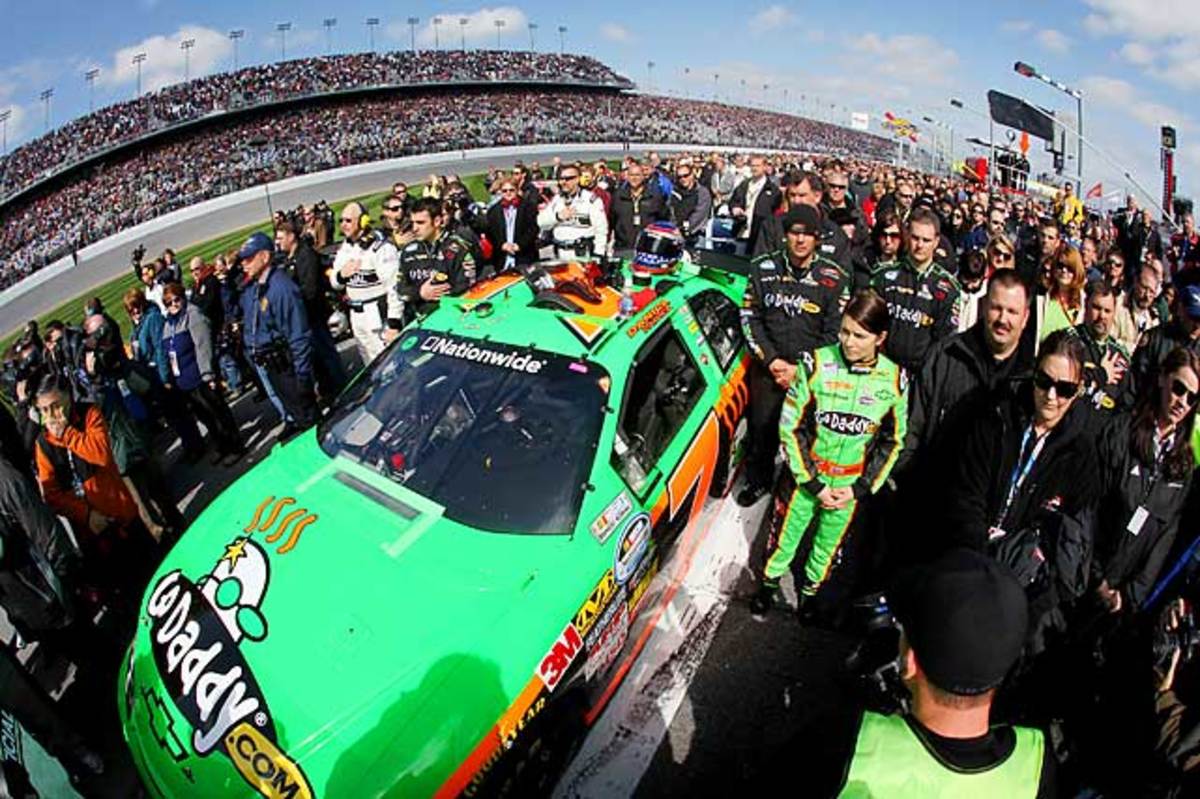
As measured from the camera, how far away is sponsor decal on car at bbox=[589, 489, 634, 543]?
302 cm

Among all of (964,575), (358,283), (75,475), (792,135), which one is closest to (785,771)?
(964,575)

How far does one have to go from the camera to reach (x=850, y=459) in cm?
359

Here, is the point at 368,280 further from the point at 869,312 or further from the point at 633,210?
the point at 869,312

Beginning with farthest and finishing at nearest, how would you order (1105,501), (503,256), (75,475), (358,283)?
(503,256)
(358,283)
(75,475)
(1105,501)

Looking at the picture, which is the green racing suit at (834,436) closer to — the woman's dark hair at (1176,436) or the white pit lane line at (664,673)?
the white pit lane line at (664,673)

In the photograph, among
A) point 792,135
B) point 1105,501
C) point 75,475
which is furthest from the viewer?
point 792,135

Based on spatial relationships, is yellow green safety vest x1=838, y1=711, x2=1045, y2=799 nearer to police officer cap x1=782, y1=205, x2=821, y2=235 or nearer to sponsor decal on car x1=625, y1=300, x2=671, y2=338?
sponsor decal on car x1=625, y1=300, x2=671, y2=338

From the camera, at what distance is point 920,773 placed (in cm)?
140

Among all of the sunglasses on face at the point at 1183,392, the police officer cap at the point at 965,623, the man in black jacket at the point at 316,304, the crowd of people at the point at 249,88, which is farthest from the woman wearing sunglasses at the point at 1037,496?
the crowd of people at the point at 249,88

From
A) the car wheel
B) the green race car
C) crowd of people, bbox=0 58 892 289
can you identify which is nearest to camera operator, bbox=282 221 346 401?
the green race car

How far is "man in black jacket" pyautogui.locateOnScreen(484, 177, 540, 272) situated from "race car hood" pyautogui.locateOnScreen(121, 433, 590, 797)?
480 cm

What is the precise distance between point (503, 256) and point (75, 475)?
472cm

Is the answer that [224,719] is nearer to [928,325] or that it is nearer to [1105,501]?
[1105,501]

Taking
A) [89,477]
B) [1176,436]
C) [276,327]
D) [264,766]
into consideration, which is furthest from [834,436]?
[276,327]
